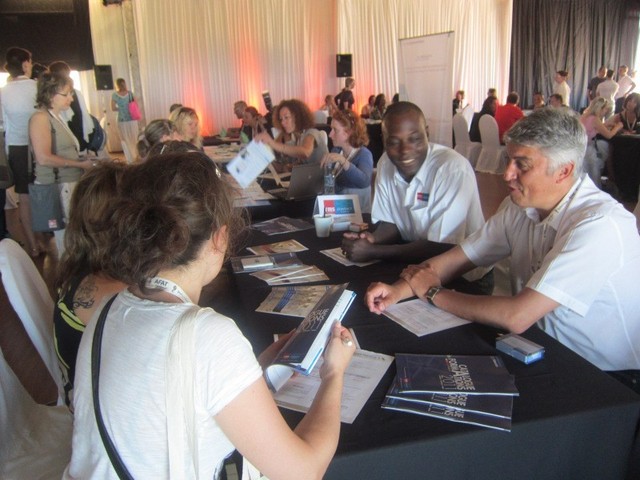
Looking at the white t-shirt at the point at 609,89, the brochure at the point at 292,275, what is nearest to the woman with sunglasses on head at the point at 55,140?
the brochure at the point at 292,275

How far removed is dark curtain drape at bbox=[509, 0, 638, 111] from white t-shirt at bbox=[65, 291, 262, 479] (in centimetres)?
1411

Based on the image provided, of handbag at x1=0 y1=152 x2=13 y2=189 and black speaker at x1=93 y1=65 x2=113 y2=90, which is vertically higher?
black speaker at x1=93 y1=65 x2=113 y2=90

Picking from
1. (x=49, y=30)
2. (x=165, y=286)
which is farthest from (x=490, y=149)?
(x=165, y=286)

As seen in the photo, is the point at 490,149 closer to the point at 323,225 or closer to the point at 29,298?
the point at 323,225

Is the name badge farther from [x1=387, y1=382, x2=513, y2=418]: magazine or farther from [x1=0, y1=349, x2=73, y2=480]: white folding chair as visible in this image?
[x1=0, y1=349, x2=73, y2=480]: white folding chair

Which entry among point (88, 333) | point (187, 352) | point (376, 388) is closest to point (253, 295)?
point (376, 388)

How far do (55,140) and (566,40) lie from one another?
13.8 m

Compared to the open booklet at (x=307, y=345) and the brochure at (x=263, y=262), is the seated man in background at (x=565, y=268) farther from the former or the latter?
the brochure at (x=263, y=262)

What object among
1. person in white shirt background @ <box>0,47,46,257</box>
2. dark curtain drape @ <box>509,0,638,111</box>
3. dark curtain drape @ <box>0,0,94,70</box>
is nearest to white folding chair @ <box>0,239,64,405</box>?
person in white shirt background @ <box>0,47,46,257</box>

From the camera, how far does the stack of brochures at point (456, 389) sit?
1.01 meters

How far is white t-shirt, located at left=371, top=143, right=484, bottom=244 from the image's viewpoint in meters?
2.22

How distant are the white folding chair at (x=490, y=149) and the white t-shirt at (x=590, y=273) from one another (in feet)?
21.2

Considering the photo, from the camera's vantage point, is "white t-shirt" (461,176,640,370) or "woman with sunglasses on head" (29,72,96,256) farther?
"woman with sunglasses on head" (29,72,96,256)

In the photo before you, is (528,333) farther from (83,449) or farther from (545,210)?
(83,449)
